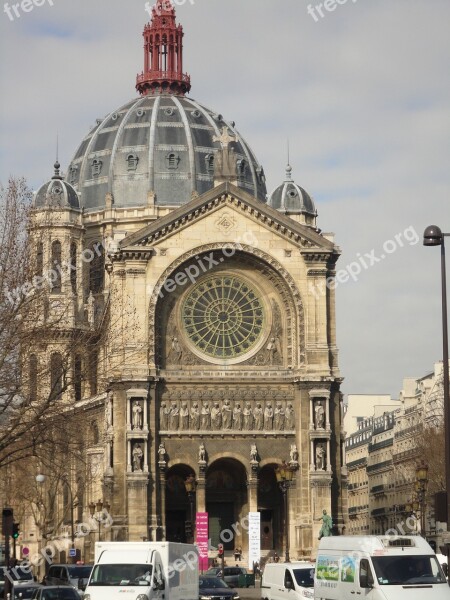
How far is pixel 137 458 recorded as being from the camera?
304ft

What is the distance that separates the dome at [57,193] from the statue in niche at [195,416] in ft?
99.8

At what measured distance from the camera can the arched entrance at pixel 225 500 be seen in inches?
3875

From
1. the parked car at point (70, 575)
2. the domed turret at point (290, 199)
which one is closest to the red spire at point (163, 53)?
the domed turret at point (290, 199)

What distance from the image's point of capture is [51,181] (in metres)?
126

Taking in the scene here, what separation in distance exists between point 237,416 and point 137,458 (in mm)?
6590

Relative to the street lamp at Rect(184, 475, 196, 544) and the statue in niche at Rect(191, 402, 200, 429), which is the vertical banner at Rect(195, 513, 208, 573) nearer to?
the street lamp at Rect(184, 475, 196, 544)

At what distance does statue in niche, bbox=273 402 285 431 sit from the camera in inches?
3757

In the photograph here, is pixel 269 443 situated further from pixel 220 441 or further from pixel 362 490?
pixel 362 490

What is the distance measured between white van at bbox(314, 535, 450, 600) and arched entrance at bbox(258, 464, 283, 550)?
53.6 metres

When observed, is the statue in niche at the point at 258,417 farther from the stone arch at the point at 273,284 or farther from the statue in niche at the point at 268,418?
the stone arch at the point at 273,284

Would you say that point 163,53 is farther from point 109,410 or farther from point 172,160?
point 109,410

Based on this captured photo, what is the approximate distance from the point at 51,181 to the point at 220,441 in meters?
37.4

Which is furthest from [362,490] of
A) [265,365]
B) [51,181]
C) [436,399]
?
[265,365]

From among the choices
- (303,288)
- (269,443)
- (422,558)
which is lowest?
(422,558)
